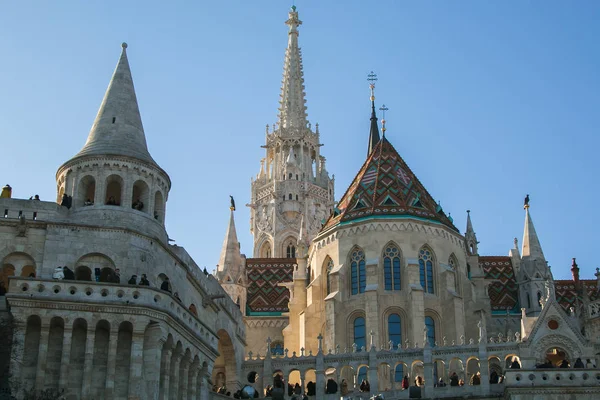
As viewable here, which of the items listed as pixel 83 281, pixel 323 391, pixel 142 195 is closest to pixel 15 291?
pixel 83 281

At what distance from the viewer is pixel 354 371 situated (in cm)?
3972

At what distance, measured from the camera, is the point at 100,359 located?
2978cm

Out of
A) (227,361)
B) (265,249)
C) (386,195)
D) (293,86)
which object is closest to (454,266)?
(386,195)

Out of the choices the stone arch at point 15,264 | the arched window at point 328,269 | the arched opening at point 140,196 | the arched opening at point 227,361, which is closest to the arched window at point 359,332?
the arched window at point 328,269

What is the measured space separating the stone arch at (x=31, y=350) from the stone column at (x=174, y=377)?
4957 mm

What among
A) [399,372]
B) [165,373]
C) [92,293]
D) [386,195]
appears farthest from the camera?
[386,195]

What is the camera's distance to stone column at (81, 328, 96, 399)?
93.9 feet

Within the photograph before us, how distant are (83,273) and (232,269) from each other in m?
24.2

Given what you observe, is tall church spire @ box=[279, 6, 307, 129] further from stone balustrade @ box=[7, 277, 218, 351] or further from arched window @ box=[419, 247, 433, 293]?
stone balustrade @ box=[7, 277, 218, 351]

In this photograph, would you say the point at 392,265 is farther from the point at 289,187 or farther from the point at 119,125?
the point at 289,187

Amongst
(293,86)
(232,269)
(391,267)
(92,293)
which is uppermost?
(293,86)

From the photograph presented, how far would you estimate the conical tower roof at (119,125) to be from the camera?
3516 cm

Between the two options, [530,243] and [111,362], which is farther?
[530,243]

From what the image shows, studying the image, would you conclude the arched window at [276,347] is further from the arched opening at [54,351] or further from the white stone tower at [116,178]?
the arched opening at [54,351]
